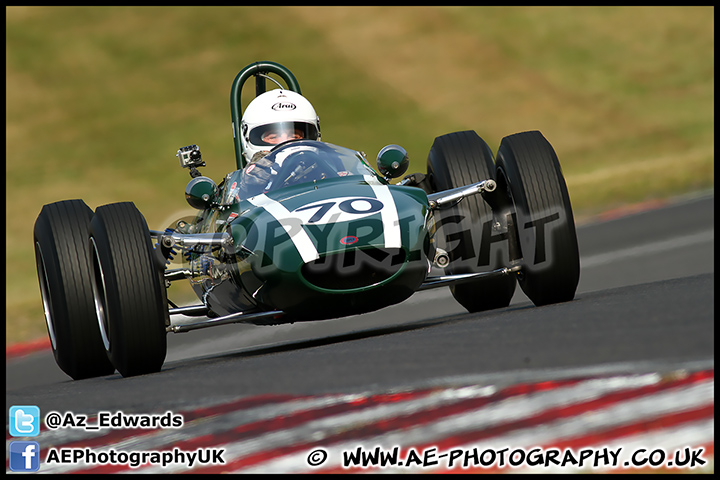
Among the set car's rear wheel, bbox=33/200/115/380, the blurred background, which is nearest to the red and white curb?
car's rear wheel, bbox=33/200/115/380

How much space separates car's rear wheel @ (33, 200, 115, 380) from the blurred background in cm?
1480

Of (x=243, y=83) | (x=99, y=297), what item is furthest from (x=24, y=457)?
(x=243, y=83)

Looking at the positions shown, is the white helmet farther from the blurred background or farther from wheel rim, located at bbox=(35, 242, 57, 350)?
the blurred background

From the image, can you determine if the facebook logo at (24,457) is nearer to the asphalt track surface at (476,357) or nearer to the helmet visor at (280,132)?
the asphalt track surface at (476,357)

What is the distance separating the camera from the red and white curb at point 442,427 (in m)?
3.18

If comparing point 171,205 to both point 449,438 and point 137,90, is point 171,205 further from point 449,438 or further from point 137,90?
point 449,438

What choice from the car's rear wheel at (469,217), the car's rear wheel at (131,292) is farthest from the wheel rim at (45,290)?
the car's rear wheel at (469,217)

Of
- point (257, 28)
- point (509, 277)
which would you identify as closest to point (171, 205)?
point (257, 28)

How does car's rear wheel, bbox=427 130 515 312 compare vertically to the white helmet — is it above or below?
below

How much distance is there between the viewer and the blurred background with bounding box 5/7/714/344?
83.8ft

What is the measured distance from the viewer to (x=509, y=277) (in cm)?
716

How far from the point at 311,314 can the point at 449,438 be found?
98.2 inches

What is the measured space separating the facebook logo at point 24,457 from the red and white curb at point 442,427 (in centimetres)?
5

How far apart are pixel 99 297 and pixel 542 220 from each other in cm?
279
